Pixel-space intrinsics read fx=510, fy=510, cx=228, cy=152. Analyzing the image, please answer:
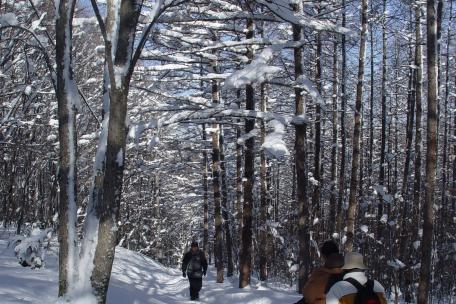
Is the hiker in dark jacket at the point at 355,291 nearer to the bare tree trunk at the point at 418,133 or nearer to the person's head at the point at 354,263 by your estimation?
the person's head at the point at 354,263

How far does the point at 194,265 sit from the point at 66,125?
8480 millimetres

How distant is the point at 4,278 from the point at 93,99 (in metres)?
13.5

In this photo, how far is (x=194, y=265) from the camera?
13.3 metres

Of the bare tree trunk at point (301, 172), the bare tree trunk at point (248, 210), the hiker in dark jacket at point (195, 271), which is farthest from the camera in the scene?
the hiker in dark jacket at point (195, 271)

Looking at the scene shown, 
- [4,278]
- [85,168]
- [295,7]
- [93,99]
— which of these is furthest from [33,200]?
[295,7]

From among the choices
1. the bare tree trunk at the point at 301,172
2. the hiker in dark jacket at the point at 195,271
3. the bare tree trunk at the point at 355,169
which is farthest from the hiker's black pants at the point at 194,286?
the bare tree trunk at the point at 355,169

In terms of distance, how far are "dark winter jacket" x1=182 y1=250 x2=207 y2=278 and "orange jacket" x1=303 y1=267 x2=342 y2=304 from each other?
8119 mm

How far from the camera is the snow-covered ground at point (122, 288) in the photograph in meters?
7.17

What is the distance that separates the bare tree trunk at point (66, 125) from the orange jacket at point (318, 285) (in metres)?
2.50

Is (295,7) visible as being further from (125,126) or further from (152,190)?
(152,190)

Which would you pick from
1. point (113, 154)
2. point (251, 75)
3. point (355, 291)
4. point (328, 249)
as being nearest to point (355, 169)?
point (251, 75)

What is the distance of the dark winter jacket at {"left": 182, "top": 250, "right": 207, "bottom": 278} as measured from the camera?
43.2 feet

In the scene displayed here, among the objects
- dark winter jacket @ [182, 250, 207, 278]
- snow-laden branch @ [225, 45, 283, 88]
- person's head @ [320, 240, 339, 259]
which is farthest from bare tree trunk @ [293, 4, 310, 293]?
person's head @ [320, 240, 339, 259]

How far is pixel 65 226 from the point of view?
539cm
